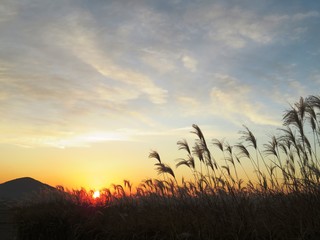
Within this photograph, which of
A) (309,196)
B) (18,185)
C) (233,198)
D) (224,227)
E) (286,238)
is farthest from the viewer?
(18,185)

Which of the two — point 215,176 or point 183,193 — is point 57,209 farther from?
point 215,176

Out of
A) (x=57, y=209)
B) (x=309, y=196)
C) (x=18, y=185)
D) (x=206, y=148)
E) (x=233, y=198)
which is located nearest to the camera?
(x=309, y=196)

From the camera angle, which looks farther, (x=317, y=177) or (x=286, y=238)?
(x=317, y=177)

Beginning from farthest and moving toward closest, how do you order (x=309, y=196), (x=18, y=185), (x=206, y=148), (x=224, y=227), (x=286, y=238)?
(x=18, y=185) < (x=206, y=148) < (x=309, y=196) < (x=224, y=227) < (x=286, y=238)

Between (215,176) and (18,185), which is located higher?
(18,185)

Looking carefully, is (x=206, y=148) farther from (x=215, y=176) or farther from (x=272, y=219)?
(x=272, y=219)

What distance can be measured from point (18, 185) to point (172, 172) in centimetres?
11827

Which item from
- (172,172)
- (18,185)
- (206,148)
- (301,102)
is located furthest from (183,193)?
(18,185)

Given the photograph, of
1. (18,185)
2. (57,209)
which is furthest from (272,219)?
(18,185)

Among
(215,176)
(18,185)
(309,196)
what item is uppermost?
(18,185)

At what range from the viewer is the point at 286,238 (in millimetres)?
6016

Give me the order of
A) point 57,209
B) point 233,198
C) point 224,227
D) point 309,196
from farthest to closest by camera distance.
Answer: point 57,209
point 233,198
point 309,196
point 224,227

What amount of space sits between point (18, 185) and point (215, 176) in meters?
119

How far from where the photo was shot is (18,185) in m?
119
